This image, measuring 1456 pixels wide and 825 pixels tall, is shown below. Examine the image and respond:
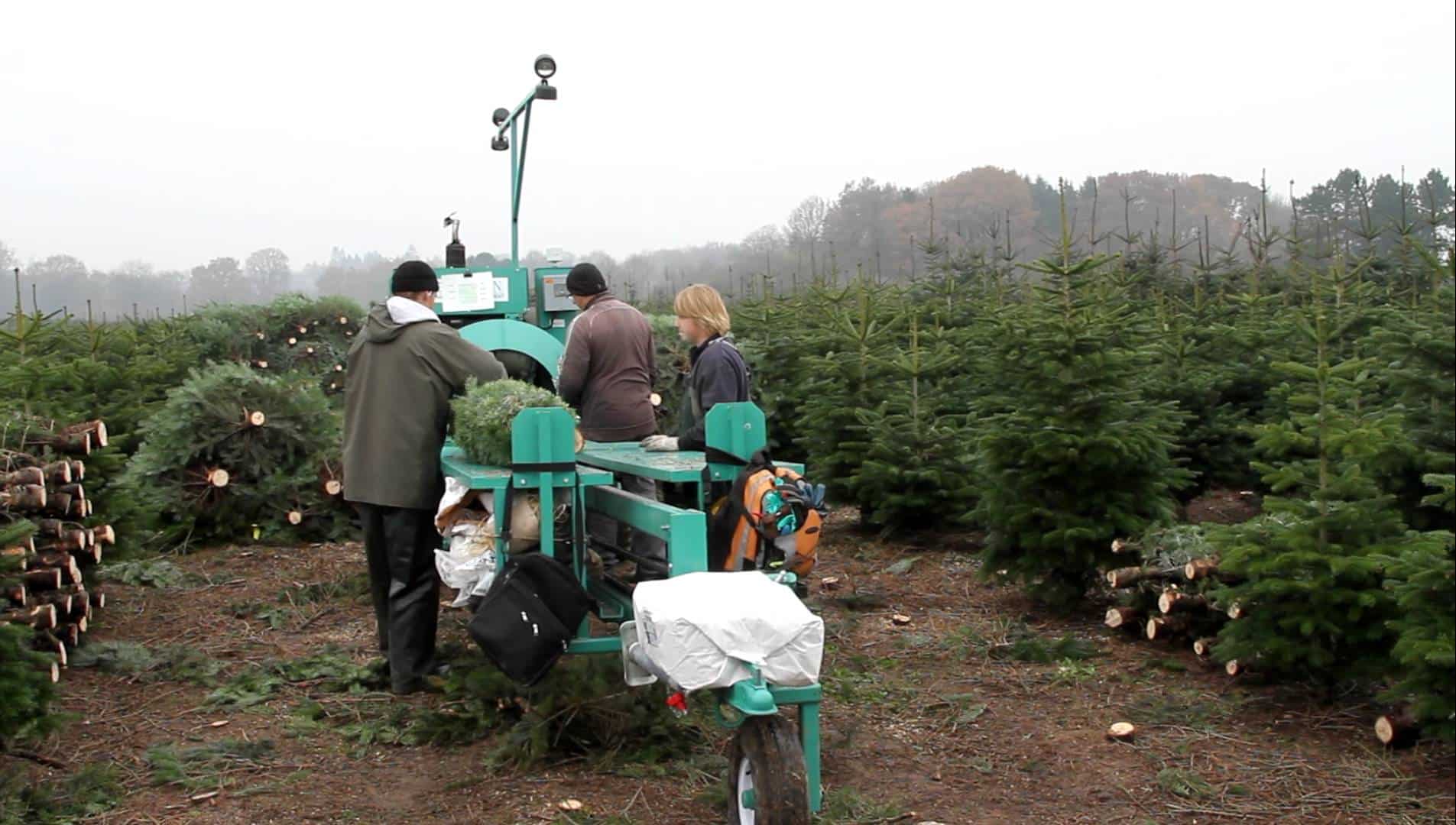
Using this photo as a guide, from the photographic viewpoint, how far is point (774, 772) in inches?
155

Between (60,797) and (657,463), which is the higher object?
(657,463)

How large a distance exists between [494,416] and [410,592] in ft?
4.40

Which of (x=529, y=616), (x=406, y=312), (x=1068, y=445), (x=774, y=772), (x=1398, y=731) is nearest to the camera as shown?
(x=774, y=772)

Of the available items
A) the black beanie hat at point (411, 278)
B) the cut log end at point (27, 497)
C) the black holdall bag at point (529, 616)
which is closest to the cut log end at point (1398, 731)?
the black holdall bag at point (529, 616)

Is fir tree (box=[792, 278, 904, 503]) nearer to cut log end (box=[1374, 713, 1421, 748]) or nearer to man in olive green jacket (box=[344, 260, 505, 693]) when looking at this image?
man in olive green jacket (box=[344, 260, 505, 693])

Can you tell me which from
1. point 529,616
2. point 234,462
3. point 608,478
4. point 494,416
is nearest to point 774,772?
point 529,616

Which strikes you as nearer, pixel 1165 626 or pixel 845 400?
pixel 1165 626

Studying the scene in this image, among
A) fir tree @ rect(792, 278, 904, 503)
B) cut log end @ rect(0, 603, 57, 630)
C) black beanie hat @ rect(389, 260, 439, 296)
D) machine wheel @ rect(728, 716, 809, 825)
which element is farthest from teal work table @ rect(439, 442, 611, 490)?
fir tree @ rect(792, 278, 904, 503)

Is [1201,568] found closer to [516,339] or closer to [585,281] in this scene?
[585,281]

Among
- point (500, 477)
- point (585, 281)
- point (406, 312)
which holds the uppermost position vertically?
point (585, 281)

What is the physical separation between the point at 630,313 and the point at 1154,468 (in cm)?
304

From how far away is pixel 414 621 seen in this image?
6.08m

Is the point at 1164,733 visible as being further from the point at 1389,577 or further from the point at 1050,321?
the point at 1050,321

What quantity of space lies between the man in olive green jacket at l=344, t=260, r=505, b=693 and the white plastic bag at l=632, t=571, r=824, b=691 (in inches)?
89.3
